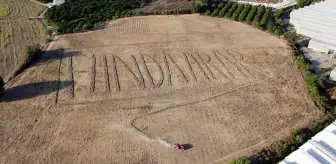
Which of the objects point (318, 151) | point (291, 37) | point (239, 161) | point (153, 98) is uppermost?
point (291, 37)

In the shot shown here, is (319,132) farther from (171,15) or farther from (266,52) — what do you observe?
(171,15)

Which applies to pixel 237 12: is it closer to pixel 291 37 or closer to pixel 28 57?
pixel 291 37

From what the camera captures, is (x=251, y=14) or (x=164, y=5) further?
(x=164, y=5)

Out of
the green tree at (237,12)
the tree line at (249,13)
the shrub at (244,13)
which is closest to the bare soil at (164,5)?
the tree line at (249,13)

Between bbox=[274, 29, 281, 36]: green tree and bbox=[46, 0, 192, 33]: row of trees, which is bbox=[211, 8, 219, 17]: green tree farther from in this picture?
bbox=[274, 29, 281, 36]: green tree

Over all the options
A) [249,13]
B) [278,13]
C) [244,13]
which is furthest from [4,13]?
[278,13]

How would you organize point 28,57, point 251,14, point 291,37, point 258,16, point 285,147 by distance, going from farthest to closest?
point 251,14, point 258,16, point 291,37, point 28,57, point 285,147

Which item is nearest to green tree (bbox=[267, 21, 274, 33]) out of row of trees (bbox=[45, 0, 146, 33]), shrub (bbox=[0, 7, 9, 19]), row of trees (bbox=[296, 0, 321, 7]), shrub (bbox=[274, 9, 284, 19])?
shrub (bbox=[274, 9, 284, 19])

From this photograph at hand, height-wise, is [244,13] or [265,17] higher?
[244,13]
